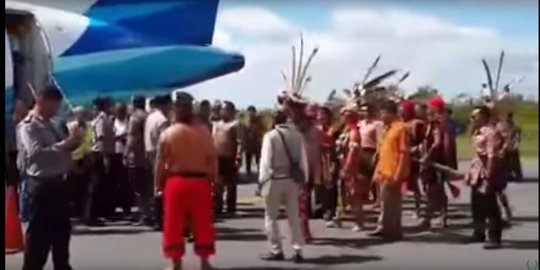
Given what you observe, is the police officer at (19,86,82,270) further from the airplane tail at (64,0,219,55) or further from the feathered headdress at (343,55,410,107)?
the airplane tail at (64,0,219,55)

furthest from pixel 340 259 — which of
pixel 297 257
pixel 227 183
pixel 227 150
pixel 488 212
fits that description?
pixel 227 183

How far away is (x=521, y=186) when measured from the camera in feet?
36.8

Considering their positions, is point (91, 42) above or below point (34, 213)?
above

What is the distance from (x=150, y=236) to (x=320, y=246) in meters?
1.68

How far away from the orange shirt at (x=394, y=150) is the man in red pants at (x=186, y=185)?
2318 millimetres

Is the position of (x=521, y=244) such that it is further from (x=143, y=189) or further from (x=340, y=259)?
(x=143, y=189)

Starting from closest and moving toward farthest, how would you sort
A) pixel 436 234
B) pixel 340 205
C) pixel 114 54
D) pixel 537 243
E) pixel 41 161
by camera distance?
pixel 41 161, pixel 537 243, pixel 436 234, pixel 340 205, pixel 114 54

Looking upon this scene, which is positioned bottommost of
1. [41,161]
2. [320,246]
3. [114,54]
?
[320,246]

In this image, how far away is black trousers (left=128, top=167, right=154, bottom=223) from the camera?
1218 centimetres

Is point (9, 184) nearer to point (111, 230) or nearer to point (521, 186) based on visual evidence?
point (111, 230)

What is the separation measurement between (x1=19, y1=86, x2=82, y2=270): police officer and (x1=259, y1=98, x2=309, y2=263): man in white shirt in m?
1.92

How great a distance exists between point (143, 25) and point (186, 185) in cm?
808

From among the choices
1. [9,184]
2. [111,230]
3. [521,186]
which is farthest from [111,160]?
[521,186]

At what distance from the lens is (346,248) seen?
10.5 meters
